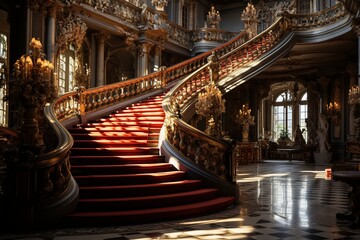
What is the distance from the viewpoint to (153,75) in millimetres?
13523

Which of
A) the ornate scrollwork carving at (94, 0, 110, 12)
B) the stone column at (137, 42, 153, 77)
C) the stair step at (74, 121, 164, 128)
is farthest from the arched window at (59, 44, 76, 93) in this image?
the stair step at (74, 121, 164, 128)

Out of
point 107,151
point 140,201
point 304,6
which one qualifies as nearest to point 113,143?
point 107,151

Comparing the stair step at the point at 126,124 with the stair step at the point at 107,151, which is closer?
the stair step at the point at 107,151

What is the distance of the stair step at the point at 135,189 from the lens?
19.9 feet

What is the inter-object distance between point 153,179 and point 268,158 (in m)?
19.2

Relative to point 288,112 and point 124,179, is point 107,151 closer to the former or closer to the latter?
point 124,179

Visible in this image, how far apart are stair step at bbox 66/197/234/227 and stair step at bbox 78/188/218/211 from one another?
11 centimetres

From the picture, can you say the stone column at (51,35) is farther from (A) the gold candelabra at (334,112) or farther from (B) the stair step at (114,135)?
(A) the gold candelabra at (334,112)

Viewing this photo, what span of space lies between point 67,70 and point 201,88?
516 centimetres

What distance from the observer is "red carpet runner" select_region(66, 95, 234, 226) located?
18.9 feet

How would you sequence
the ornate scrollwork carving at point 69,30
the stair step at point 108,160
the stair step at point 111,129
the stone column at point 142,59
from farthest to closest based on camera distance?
the stone column at point 142,59
the ornate scrollwork carving at point 69,30
the stair step at point 111,129
the stair step at point 108,160

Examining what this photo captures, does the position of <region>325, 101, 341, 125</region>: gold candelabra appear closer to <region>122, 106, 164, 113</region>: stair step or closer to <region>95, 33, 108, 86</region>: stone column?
<region>95, 33, 108, 86</region>: stone column

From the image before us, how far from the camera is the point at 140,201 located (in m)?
6.03

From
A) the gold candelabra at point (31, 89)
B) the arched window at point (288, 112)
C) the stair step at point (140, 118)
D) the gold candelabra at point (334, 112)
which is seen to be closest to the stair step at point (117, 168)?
the gold candelabra at point (31, 89)
